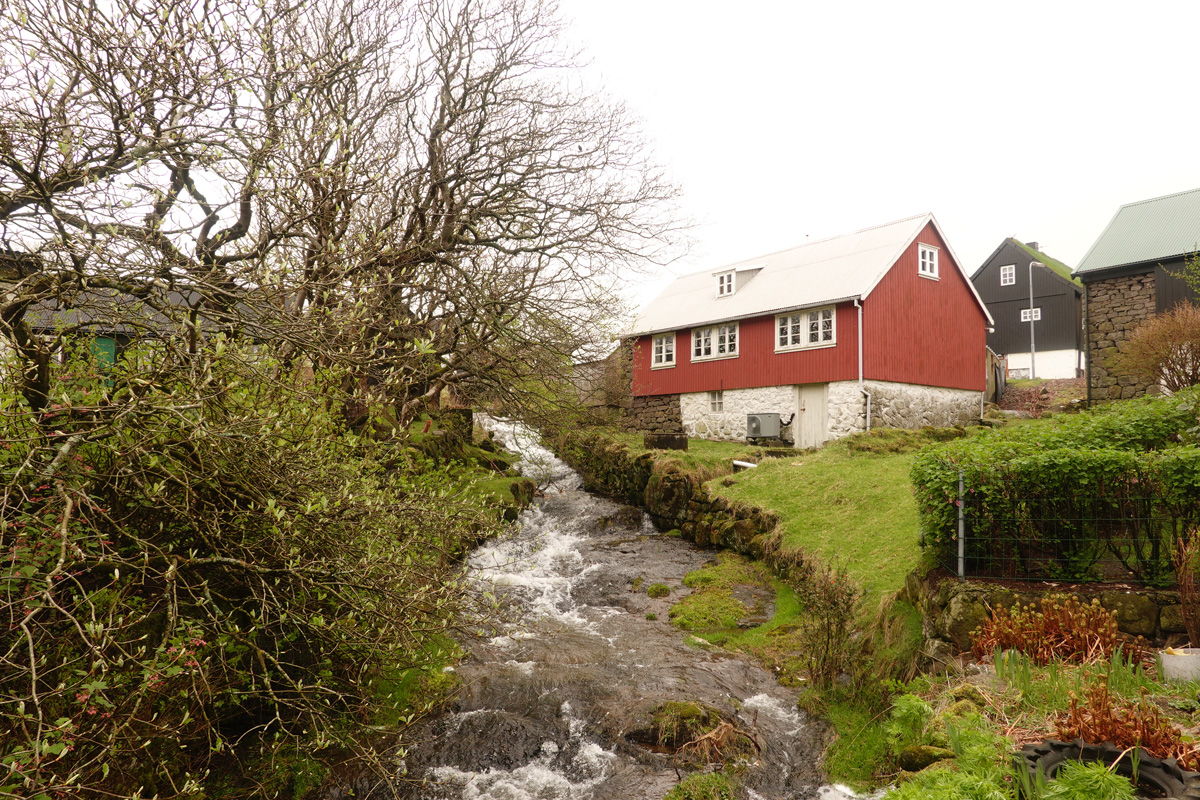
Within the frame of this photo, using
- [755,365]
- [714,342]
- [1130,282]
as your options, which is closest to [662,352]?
[714,342]

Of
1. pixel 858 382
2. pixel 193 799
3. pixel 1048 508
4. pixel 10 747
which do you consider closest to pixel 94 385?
pixel 10 747

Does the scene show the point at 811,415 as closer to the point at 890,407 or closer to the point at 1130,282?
the point at 890,407

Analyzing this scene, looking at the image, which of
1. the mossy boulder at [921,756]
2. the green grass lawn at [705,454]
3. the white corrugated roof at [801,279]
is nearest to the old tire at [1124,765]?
the mossy boulder at [921,756]

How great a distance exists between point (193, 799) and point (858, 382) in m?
20.1

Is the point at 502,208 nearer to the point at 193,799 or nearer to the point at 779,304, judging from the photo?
the point at 193,799

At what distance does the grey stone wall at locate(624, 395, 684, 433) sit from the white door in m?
5.31

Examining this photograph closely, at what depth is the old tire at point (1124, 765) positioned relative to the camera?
375 centimetres

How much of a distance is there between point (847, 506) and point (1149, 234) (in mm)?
19450

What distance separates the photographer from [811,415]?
22609 mm

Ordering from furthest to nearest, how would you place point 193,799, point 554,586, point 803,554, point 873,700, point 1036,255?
point 1036,255 → point 554,586 → point 803,554 → point 873,700 → point 193,799

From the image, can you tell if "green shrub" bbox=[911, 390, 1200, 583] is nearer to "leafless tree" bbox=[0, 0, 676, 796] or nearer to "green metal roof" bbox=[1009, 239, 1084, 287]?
"leafless tree" bbox=[0, 0, 676, 796]

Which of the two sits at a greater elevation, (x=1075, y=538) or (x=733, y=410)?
(x=733, y=410)

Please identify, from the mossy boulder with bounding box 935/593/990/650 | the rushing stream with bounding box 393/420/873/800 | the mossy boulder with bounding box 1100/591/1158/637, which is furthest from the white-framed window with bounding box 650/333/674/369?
the mossy boulder with bounding box 1100/591/1158/637

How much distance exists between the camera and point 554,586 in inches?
501
